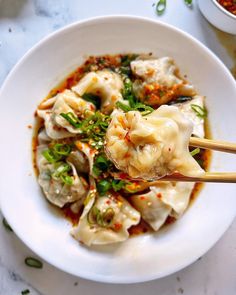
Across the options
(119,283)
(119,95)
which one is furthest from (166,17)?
(119,283)

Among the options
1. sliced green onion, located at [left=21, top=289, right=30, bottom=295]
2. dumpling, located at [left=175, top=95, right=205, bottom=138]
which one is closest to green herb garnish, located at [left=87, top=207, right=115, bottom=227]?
sliced green onion, located at [left=21, top=289, right=30, bottom=295]

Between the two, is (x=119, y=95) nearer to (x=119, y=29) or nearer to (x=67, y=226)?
(x=119, y=29)

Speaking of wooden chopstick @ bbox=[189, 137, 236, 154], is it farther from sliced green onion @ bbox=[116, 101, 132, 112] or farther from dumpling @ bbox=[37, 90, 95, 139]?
dumpling @ bbox=[37, 90, 95, 139]

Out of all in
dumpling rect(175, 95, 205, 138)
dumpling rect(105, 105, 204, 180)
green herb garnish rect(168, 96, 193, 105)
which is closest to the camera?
dumpling rect(105, 105, 204, 180)

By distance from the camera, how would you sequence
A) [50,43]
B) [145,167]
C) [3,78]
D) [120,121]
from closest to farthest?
[145,167], [120,121], [50,43], [3,78]

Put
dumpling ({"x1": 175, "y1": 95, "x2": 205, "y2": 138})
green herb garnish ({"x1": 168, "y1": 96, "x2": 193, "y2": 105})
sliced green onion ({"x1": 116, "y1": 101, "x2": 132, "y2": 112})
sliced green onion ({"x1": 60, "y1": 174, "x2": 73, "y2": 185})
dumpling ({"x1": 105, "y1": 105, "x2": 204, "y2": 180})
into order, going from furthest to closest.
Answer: green herb garnish ({"x1": 168, "y1": 96, "x2": 193, "y2": 105})
dumpling ({"x1": 175, "y1": 95, "x2": 205, "y2": 138})
sliced green onion ({"x1": 60, "y1": 174, "x2": 73, "y2": 185})
sliced green onion ({"x1": 116, "y1": 101, "x2": 132, "y2": 112})
dumpling ({"x1": 105, "y1": 105, "x2": 204, "y2": 180})

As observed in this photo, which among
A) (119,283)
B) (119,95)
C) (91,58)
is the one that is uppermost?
(91,58)
